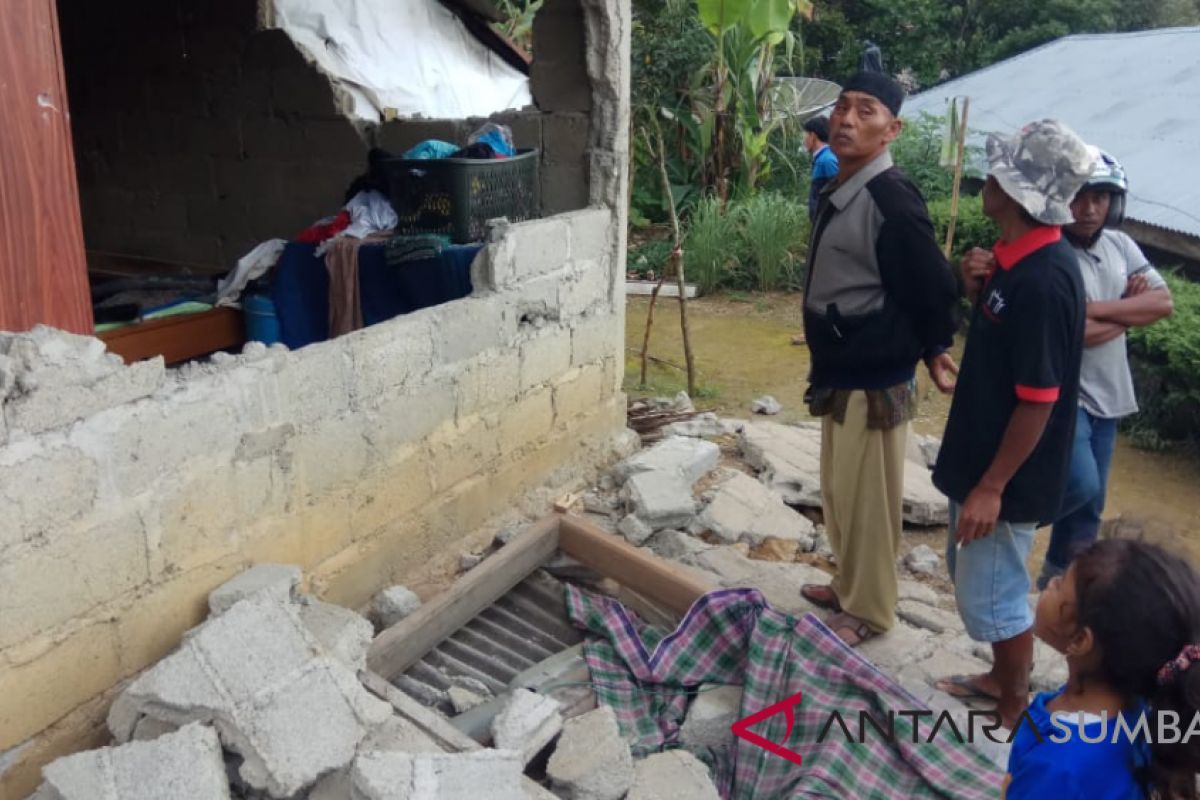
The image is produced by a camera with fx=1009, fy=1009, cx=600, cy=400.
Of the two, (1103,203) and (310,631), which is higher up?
(1103,203)

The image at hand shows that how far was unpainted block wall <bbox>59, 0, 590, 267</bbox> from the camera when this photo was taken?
6.22 m

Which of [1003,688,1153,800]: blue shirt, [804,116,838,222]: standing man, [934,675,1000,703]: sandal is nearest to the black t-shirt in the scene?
[934,675,1000,703]: sandal

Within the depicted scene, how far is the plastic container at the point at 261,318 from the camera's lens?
5.27m

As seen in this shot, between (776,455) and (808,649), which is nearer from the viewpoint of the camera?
(808,649)

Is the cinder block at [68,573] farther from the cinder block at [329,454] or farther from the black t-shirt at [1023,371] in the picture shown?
the black t-shirt at [1023,371]

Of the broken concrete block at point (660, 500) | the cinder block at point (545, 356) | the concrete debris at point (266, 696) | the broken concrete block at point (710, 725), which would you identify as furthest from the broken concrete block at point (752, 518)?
the concrete debris at point (266, 696)

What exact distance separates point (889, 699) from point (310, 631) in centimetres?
177

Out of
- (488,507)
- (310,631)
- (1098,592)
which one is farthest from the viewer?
(488,507)

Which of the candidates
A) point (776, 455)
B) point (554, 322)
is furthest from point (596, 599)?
point (776, 455)

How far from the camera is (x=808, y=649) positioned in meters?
3.26

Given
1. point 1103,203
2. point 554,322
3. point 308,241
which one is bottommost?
point 554,322

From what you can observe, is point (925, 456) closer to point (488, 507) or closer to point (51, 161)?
point (488, 507)

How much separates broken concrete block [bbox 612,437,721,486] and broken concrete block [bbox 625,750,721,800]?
6.89ft

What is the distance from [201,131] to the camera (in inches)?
257
